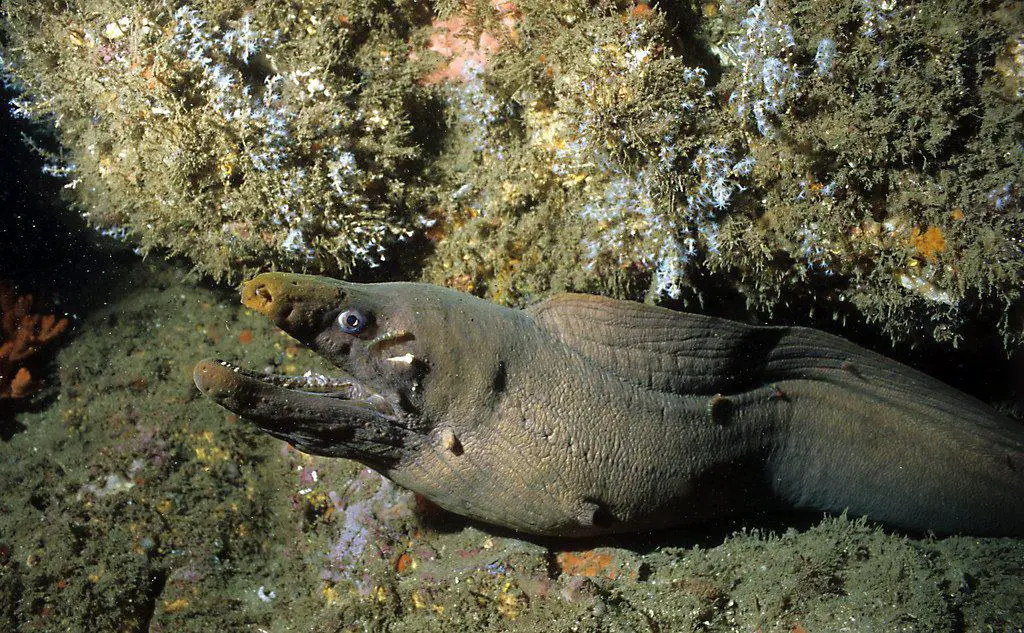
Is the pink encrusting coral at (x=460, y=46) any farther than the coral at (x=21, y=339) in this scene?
No

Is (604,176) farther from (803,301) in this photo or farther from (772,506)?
(772,506)

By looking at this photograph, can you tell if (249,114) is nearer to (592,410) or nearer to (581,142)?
(581,142)

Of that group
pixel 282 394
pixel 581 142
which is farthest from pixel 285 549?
pixel 581 142

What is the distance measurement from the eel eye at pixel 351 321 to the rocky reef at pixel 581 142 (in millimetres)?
686

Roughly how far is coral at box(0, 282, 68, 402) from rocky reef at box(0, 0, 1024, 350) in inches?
73.9

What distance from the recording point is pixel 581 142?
7.89ft

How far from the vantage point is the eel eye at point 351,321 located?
7.27ft

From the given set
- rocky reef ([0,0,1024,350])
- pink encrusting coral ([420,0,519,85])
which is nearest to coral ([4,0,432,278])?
rocky reef ([0,0,1024,350])

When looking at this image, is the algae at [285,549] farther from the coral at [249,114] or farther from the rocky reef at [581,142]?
the coral at [249,114]

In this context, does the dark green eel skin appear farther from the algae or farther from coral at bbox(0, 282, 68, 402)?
coral at bbox(0, 282, 68, 402)

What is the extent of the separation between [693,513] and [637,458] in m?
0.51

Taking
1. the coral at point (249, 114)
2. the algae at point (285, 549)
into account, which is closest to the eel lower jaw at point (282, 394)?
the coral at point (249, 114)

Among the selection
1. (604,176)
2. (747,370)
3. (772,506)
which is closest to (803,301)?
(747,370)

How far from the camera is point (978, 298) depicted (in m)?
2.40
